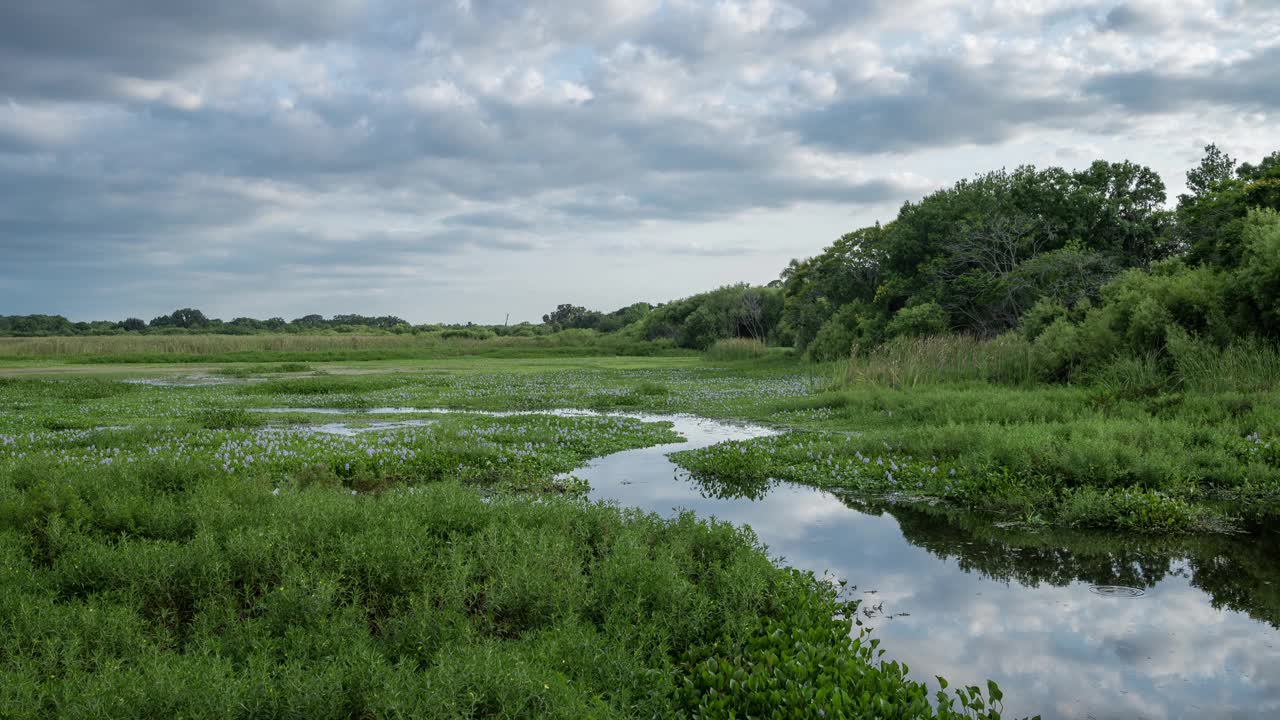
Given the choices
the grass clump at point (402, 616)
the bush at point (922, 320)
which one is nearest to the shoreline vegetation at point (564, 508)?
the grass clump at point (402, 616)

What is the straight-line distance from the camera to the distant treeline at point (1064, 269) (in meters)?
18.8

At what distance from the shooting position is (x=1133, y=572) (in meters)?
8.23

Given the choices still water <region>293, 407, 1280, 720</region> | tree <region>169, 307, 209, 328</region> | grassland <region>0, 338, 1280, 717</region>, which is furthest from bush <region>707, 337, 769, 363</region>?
tree <region>169, 307, 209, 328</region>

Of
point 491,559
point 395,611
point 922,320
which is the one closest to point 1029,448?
point 491,559

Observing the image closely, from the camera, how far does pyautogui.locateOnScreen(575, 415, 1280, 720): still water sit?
5.77 meters

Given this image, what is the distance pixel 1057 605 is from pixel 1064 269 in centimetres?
2644

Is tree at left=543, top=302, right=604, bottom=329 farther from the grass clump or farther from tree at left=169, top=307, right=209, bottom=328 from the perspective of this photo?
the grass clump

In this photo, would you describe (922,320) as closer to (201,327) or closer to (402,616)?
(402,616)

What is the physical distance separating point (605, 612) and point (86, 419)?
1851 cm

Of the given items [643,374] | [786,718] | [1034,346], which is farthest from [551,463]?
[643,374]

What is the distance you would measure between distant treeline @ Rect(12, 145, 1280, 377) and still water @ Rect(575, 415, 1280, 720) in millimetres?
11009

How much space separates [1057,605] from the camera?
736 cm

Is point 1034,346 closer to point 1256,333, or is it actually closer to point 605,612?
point 1256,333

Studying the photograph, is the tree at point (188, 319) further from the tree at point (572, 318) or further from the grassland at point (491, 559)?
the grassland at point (491, 559)
